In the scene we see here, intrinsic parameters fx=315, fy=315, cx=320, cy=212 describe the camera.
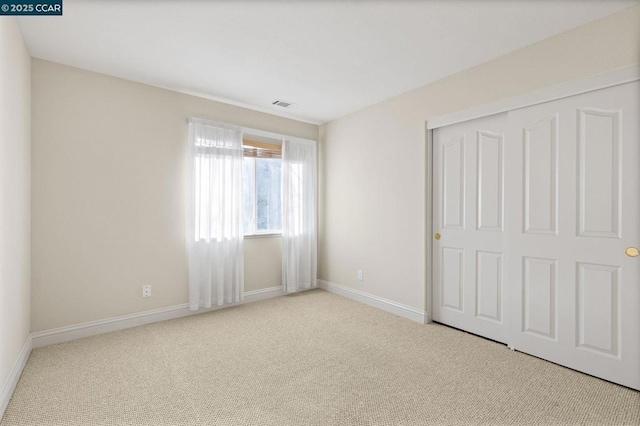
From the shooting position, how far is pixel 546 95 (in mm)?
2555

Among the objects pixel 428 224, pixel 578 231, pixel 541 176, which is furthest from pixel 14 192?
pixel 578 231

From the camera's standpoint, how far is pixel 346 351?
2770 millimetres

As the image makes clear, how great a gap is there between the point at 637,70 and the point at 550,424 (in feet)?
7.77

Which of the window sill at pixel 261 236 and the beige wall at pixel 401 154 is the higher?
the beige wall at pixel 401 154

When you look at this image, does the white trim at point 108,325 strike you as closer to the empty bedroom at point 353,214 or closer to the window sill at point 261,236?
the empty bedroom at point 353,214

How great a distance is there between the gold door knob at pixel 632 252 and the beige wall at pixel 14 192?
13.4ft

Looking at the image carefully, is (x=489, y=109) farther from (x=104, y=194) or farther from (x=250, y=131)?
(x=104, y=194)

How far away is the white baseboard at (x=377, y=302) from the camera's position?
3.54 meters

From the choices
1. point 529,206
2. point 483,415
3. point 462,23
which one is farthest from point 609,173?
point 483,415

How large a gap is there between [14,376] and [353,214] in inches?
142

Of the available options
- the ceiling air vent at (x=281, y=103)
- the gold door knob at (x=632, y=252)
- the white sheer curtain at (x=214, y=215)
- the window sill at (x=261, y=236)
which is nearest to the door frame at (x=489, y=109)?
the gold door knob at (x=632, y=252)

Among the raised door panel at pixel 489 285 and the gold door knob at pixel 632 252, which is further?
the raised door panel at pixel 489 285

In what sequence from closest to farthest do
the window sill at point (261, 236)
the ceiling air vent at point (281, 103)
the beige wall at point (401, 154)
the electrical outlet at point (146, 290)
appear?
the beige wall at point (401, 154) < the electrical outlet at point (146, 290) < the ceiling air vent at point (281, 103) < the window sill at point (261, 236)

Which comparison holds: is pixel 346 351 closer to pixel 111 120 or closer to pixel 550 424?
pixel 550 424
